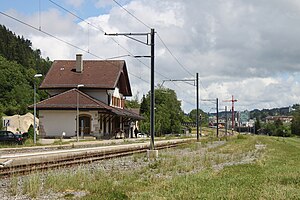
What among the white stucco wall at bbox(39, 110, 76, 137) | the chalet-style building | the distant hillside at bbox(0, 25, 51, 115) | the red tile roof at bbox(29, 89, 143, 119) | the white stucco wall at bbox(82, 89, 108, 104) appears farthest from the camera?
the distant hillside at bbox(0, 25, 51, 115)

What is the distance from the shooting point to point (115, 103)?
226 ft

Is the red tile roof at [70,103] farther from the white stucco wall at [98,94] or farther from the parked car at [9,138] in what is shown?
the parked car at [9,138]

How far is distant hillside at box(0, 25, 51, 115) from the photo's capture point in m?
115

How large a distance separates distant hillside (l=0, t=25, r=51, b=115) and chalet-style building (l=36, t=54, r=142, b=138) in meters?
42.6

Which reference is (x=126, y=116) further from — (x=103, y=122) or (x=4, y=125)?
(x=4, y=125)

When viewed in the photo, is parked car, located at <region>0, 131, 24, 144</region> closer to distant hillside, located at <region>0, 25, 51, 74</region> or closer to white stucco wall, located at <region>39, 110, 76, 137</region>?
white stucco wall, located at <region>39, 110, 76, 137</region>

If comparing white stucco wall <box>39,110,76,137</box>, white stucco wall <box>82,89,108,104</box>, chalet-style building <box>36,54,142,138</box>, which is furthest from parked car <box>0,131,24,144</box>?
white stucco wall <box>82,89,108,104</box>

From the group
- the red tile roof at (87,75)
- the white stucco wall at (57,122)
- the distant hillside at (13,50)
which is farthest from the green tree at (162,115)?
the distant hillside at (13,50)

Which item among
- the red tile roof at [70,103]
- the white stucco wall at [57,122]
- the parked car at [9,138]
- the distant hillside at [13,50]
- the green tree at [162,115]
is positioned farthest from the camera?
the distant hillside at [13,50]

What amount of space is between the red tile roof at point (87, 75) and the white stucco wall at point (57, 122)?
19.3ft

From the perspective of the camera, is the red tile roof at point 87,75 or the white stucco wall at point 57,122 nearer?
the white stucco wall at point 57,122

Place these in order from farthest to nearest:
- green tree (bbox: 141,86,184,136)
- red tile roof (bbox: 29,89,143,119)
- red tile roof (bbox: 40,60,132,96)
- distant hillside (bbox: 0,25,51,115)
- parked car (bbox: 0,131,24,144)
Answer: distant hillside (bbox: 0,25,51,115), green tree (bbox: 141,86,184,136), red tile roof (bbox: 40,60,132,96), red tile roof (bbox: 29,89,143,119), parked car (bbox: 0,131,24,144)

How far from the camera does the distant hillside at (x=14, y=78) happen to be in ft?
377

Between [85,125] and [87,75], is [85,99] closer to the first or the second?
[85,125]
